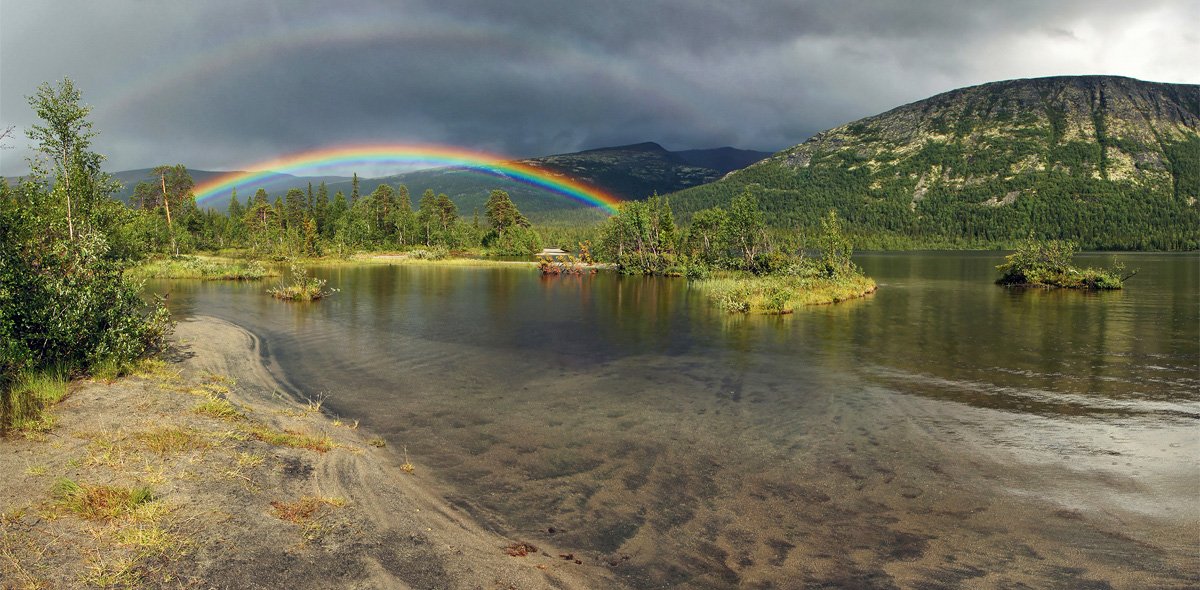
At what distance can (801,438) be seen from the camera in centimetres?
1766

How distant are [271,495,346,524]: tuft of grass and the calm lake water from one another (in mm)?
2720

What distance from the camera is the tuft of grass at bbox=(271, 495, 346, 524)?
1039cm

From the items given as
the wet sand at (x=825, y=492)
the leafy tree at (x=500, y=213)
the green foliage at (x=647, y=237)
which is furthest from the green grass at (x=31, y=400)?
the leafy tree at (x=500, y=213)

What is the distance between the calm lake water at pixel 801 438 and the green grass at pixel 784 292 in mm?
8028

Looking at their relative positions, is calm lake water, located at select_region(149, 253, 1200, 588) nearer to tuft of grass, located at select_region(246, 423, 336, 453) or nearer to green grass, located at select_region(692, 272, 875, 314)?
tuft of grass, located at select_region(246, 423, 336, 453)

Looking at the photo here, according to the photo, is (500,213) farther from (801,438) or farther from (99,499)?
(99,499)

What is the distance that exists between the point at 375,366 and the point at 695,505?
18878 mm

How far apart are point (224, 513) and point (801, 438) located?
14.7m

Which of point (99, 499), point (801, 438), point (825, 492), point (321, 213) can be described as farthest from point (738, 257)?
point (321, 213)

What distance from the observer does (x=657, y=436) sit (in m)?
17.7

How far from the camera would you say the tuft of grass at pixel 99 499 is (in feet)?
30.7

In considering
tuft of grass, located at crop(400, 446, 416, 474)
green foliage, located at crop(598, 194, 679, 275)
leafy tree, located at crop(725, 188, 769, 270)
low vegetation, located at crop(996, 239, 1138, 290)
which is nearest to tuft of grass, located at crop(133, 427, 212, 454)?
tuft of grass, located at crop(400, 446, 416, 474)

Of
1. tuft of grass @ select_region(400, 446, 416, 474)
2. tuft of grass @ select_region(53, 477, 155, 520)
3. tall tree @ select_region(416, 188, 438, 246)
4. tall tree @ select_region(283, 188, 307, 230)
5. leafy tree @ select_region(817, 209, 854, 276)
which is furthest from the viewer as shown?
tall tree @ select_region(416, 188, 438, 246)

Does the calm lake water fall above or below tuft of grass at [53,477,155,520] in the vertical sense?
below
